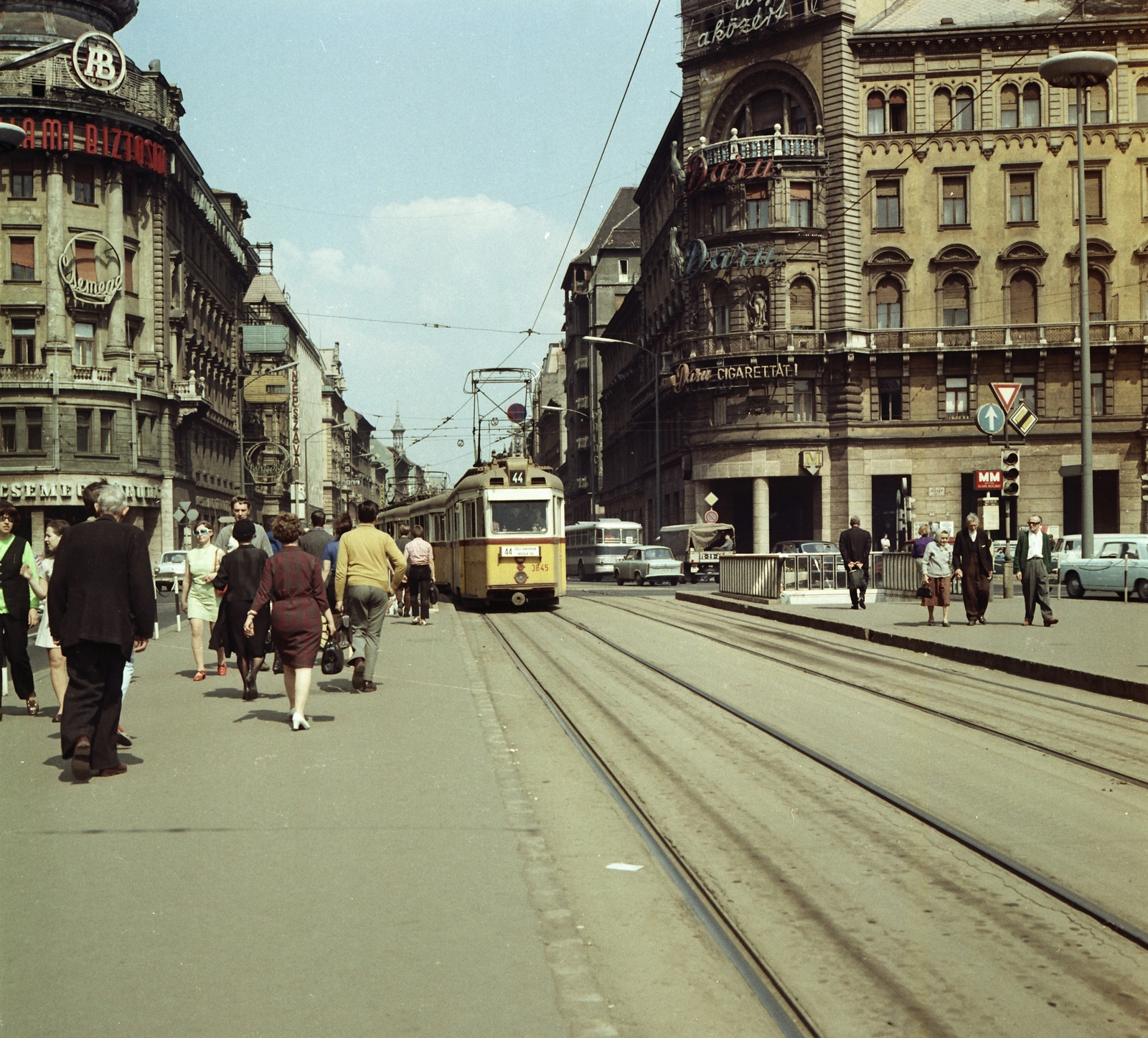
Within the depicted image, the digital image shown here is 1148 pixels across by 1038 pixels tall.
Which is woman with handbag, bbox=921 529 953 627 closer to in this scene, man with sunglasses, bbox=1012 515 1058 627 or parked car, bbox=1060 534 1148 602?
man with sunglasses, bbox=1012 515 1058 627

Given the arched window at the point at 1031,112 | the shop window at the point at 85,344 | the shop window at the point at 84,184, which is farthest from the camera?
the shop window at the point at 84,184

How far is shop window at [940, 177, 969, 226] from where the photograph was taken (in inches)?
2063

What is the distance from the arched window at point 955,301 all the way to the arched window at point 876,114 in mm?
6248

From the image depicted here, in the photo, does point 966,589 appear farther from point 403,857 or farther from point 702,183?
point 702,183

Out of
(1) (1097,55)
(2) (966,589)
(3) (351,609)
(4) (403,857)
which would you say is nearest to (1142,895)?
(4) (403,857)

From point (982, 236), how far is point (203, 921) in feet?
168

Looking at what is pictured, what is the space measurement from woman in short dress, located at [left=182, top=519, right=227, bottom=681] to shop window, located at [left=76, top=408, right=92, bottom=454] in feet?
133

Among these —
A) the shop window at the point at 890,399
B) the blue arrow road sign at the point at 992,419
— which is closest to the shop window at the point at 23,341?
the shop window at the point at 890,399

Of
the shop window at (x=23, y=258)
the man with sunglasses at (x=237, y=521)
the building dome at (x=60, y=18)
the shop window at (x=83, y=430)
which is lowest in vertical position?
the man with sunglasses at (x=237, y=521)

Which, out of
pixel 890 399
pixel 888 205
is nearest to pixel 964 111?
pixel 888 205

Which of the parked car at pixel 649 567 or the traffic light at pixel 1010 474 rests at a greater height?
the traffic light at pixel 1010 474

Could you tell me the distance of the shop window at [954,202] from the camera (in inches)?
2063

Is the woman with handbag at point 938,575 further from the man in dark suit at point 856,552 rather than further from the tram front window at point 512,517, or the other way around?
the tram front window at point 512,517

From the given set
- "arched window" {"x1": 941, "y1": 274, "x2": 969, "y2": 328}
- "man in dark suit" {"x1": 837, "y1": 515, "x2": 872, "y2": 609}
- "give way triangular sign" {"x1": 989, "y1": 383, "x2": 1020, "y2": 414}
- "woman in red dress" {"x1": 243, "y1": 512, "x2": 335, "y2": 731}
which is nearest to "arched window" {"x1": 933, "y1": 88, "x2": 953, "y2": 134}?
"arched window" {"x1": 941, "y1": 274, "x2": 969, "y2": 328}
